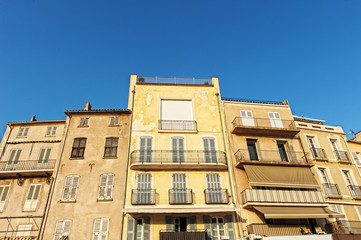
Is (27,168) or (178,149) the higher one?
(178,149)

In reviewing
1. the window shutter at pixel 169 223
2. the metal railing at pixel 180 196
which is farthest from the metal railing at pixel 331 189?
the window shutter at pixel 169 223

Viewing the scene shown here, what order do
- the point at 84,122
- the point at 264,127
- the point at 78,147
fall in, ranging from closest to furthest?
the point at 78,147 < the point at 84,122 < the point at 264,127

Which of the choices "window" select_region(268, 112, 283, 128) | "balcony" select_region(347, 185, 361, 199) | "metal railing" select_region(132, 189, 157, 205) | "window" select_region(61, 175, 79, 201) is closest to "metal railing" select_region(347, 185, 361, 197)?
"balcony" select_region(347, 185, 361, 199)

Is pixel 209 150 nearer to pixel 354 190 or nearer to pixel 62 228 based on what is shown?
pixel 62 228

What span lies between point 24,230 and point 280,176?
60.1 feet

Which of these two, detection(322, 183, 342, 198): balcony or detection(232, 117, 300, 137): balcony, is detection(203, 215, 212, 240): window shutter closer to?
detection(232, 117, 300, 137): balcony

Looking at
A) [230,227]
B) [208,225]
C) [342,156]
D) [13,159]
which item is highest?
[342,156]

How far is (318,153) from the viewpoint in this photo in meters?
21.6

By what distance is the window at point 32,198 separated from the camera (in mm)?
17041

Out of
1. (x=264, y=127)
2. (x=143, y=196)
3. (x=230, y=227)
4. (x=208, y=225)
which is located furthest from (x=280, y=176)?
(x=143, y=196)

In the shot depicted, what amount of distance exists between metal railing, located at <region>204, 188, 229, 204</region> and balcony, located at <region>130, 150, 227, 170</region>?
1709 millimetres

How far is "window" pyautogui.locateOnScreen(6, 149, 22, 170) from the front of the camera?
61.6 feet

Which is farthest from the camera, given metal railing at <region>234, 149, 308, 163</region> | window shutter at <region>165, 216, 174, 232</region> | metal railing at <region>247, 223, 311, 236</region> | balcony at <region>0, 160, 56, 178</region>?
metal railing at <region>234, 149, 308, 163</region>

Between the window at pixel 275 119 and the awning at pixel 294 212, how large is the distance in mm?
7449
